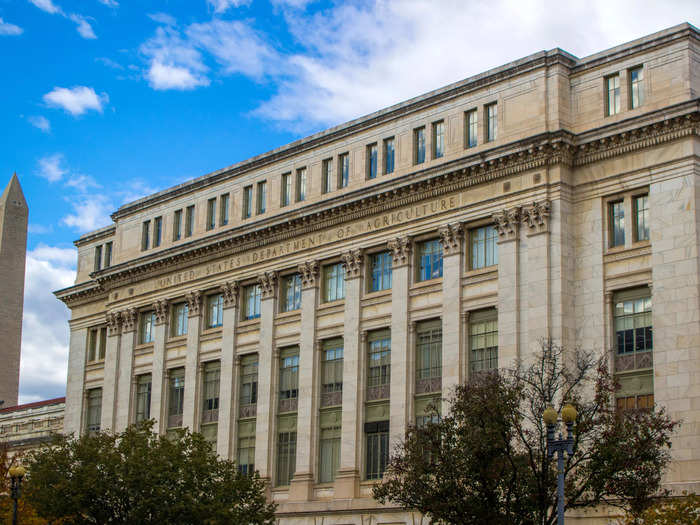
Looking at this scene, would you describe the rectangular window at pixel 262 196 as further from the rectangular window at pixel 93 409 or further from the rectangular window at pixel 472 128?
the rectangular window at pixel 93 409

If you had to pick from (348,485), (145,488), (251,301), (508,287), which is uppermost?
(251,301)

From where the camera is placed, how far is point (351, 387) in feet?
186

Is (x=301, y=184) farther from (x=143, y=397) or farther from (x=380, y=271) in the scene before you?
(x=143, y=397)

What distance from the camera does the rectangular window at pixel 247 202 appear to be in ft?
214

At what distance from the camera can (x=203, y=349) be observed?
65.7 m

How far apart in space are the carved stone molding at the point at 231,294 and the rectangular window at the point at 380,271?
975 cm

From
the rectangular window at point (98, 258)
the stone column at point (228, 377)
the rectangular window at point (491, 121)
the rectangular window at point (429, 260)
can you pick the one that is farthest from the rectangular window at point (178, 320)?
the rectangular window at point (491, 121)

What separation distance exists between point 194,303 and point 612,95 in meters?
27.3

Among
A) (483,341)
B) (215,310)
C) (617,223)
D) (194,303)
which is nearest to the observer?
(617,223)

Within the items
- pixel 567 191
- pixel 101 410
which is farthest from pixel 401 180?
pixel 101 410

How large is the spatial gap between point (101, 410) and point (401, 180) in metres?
27.7

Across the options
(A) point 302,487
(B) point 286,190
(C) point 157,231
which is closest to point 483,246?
(B) point 286,190

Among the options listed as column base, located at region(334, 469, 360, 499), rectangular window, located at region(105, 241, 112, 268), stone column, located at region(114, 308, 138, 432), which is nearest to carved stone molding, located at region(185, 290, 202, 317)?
stone column, located at region(114, 308, 138, 432)

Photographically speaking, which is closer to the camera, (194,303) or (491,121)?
(491,121)
